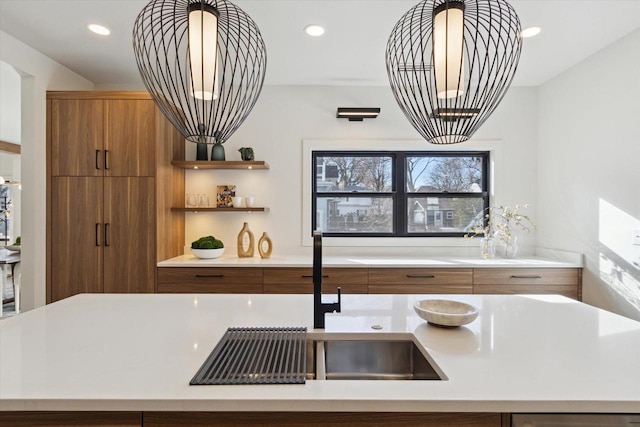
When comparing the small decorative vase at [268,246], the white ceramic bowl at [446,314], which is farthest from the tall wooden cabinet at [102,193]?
the white ceramic bowl at [446,314]

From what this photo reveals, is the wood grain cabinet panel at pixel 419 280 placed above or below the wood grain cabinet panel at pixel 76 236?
below

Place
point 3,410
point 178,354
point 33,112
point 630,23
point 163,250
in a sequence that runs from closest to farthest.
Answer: point 3,410 < point 178,354 < point 630,23 < point 33,112 < point 163,250

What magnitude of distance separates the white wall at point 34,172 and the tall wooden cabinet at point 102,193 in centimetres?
6

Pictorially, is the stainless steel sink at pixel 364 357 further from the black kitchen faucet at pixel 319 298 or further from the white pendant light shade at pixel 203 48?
the white pendant light shade at pixel 203 48

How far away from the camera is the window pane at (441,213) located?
3541mm

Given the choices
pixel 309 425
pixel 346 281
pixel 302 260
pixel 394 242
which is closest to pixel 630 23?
pixel 394 242

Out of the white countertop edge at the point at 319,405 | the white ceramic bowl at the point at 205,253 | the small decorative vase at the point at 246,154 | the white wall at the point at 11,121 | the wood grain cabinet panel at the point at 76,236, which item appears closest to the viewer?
the white countertop edge at the point at 319,405

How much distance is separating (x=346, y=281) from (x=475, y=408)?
203 cm

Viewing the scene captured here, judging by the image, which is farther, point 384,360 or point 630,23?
point 630,23

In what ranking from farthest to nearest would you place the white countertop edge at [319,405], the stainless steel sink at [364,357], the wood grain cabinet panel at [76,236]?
the wood grain cabinet panel at [76,236]
the stainless steel sink at [364,357]
the white countertop edge at [319,405]

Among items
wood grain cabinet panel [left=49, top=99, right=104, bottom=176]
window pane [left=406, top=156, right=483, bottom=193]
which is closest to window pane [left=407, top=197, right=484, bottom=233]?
window pane [left=406, top=156, right=483, bottom=193]

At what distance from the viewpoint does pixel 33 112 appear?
2.71 m

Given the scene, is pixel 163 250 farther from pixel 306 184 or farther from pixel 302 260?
pixel 306 184

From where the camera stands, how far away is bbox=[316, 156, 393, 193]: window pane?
3.56m
